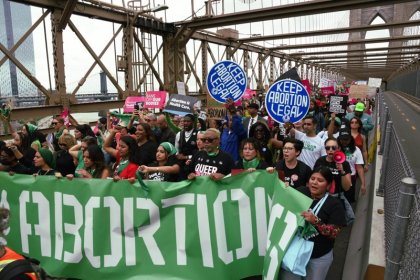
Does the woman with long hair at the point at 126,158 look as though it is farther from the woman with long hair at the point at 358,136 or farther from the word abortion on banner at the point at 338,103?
the word abortion on banner at the point at 338,103

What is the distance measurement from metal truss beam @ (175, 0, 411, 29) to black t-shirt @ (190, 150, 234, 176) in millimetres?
12850

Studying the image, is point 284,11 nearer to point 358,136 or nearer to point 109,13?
point 109,13

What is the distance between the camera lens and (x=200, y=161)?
4098mm

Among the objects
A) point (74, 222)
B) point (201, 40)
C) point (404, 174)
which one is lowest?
point (74, 222)

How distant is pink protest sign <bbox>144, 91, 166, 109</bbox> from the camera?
938 centimetres

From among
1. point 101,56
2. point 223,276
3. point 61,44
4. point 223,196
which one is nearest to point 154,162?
point 223,196

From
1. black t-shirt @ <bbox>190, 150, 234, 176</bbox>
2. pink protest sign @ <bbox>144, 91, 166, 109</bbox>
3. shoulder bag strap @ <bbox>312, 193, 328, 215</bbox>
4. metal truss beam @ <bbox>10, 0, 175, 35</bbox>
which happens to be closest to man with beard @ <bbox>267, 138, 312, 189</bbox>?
black t-shirt @ <bbox>190, 150, 234, 176</bbox>

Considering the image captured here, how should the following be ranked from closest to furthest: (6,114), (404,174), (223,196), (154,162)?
(404,174)
(223,196)
(154,162)
(6,114)

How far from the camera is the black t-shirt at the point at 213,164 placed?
3955 millimetres

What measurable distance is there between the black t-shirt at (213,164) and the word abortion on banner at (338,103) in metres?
4.78

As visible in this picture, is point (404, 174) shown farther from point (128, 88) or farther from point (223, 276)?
point (128, 88)

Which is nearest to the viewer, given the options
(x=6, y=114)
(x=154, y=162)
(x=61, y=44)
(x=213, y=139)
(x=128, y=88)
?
(x=213, y=139)

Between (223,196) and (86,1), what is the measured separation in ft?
36.9

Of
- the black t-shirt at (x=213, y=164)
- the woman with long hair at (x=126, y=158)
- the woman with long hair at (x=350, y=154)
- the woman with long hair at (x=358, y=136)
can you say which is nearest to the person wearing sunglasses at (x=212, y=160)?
the black t-shirt at (x=213, y=164)
